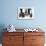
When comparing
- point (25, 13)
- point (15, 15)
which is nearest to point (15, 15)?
point (15, 15)

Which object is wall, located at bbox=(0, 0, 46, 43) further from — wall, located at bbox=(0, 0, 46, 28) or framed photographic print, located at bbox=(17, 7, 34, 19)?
framed photographic print, located at bbox=(17, 7, 34, 19)

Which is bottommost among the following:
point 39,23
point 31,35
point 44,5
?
point 31,35

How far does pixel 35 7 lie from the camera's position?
3877 millimetres

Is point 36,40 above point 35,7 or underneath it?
underneath

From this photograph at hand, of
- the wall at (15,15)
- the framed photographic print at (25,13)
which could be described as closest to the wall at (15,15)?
the wall at (15,15)

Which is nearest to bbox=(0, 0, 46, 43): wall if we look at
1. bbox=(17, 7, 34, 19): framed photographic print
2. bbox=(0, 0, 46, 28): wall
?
bbox=(0, 0, 46, 28): wall

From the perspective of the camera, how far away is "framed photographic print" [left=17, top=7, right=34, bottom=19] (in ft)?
12.6

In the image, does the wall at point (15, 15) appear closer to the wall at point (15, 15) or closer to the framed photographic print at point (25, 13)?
the wall at point (15, 15)

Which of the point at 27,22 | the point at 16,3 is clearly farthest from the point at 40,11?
the point at 16,3

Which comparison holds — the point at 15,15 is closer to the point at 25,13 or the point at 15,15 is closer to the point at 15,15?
the point at 15,15

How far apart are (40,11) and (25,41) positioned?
1.12 m

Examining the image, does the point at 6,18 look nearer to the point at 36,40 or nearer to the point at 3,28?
the point at 3,28

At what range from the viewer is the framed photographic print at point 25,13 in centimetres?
386

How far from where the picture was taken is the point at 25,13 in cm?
387
